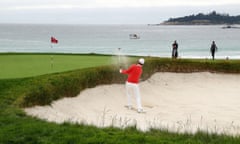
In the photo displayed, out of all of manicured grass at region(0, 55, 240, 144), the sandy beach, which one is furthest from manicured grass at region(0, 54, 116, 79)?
the sandy beach

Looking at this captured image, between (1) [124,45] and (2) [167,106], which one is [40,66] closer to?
Answer: (2) [167,106]

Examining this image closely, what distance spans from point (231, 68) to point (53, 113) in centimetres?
995

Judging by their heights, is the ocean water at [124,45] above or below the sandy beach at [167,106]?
below

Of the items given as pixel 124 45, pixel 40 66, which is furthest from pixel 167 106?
pixel 124 45

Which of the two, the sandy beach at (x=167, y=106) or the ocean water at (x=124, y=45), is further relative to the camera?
the ocean water at (x=124, y=45)

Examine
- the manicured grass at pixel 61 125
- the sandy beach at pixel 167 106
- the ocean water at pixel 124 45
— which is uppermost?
the manicured grass at pixel 61 125

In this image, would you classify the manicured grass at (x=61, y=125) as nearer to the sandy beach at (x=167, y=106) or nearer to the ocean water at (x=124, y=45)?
the sandy beach at (x=167, y=106)

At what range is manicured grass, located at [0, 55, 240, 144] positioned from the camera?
22.8 feet

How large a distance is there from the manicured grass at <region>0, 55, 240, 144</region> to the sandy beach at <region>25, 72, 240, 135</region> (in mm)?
287

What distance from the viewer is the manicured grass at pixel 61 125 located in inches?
274

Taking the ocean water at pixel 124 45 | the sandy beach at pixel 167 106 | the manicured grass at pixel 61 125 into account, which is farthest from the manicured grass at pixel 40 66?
the ocean water at pixel 124 45

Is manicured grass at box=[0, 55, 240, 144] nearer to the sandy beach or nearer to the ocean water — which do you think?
the sandy beach

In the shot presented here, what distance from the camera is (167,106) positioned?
46.9 ft

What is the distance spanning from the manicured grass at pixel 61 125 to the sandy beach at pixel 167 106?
0.94ft
